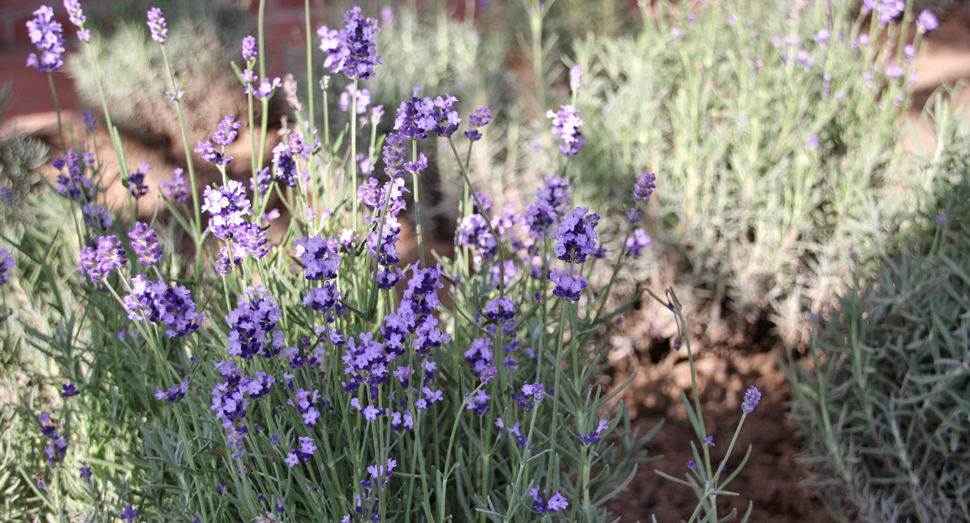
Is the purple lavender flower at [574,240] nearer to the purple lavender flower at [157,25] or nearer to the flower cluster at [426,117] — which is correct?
the flower cluster at [426,117]

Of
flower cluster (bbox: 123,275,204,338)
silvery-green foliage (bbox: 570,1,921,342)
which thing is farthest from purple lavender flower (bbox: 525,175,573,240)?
silvery-green foliage (bbox: 570,1,921,342)

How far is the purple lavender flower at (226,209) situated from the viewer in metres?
1.19

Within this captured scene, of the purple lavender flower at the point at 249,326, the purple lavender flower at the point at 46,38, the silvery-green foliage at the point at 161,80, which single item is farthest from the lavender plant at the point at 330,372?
the silvery-green foliage at the point at 161,80


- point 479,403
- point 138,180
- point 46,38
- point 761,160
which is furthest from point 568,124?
point 761,160

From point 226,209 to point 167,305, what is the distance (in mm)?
203

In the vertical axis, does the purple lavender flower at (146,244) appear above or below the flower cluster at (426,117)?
below

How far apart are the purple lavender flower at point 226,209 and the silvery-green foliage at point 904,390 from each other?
5.16 ft

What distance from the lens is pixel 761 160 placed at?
107 inches

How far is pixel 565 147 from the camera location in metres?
1.60

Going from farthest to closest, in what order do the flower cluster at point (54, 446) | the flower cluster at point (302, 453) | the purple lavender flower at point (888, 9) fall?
the purple lavender flower at point (888, 9) < the flower cluster at point (54, 446) < the flower cluster at point (302, 453)

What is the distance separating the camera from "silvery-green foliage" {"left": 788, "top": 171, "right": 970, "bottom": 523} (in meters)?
→ 1.71

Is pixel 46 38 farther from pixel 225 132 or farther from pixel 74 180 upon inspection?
pixel 225 132

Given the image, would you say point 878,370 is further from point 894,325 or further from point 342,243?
point 342,243

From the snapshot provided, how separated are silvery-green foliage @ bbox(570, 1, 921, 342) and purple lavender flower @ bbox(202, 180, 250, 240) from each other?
1.98 m
